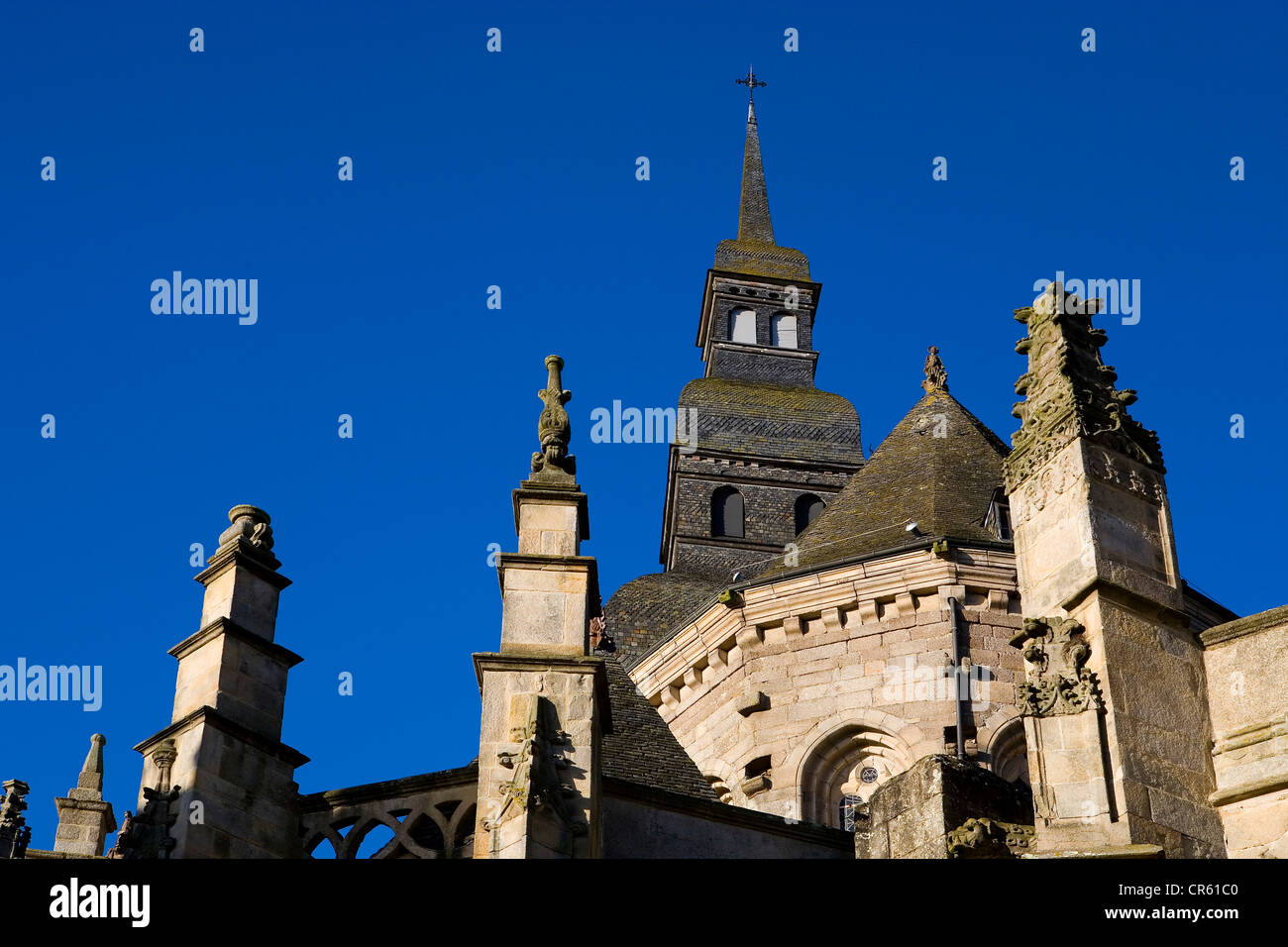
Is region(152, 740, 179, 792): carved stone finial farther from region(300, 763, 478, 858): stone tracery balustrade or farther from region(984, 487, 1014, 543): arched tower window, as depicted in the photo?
region(984, 487, 1014, 543): arched tower window

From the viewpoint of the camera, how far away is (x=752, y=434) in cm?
4172

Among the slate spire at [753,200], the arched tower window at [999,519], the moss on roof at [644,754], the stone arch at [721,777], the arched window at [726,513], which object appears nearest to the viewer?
the moss on roof at [644,754]

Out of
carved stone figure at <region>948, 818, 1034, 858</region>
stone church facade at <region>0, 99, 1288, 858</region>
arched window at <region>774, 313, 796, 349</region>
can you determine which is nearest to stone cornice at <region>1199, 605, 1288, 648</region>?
stone church facade at <region>0, 99, 1288, 858</region>

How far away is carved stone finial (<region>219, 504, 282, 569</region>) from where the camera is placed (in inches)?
597

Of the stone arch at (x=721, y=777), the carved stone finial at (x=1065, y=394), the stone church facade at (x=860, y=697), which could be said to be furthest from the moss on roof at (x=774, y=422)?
the carved stone finial at (x=1065, y=394)

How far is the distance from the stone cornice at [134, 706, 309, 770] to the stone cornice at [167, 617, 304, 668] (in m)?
0.69

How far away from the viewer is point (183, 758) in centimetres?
1388

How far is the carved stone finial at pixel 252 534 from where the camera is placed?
15156 millimetres

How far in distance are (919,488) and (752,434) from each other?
16.5 meters

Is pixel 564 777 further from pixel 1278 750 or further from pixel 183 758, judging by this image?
pixel 1278 750

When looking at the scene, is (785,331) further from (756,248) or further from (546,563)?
(546,563)

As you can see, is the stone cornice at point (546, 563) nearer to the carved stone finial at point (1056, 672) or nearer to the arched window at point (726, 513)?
the carved stone finial at point (1056, 672)

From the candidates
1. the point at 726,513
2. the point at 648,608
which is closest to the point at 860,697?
the point at 648,608
